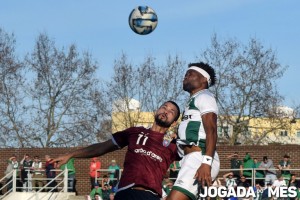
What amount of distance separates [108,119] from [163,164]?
41.3m

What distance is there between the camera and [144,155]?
372 inches

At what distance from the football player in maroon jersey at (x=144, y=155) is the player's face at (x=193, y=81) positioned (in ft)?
1.63

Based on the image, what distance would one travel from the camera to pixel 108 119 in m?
50.8

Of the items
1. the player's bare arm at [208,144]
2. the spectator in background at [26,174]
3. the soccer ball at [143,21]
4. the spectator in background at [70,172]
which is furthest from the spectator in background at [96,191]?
the player's bare arm at [208,144]

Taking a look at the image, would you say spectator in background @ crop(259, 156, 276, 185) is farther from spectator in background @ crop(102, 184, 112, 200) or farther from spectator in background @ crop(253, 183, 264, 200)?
spectator in background @ crop(102, 184, 112, 200)

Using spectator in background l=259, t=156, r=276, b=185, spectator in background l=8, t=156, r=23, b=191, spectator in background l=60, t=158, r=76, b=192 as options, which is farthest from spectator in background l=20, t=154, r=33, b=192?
spectator in background l=259, t=156, r=276, b=185

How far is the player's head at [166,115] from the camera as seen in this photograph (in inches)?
379

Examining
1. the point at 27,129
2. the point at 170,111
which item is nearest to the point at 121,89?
the point at 27,129

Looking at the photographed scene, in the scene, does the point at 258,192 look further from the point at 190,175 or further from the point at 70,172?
the point at 190,175

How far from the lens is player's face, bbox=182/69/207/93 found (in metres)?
10.1

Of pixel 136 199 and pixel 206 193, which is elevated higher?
pixel 136 199

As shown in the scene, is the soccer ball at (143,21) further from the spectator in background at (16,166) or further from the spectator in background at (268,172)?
the spectator in background at (16,166)

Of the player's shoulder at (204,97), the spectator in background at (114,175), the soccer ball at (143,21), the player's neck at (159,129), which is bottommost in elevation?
the spectator in background at (114,175)

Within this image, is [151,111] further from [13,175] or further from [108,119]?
[13,175]
